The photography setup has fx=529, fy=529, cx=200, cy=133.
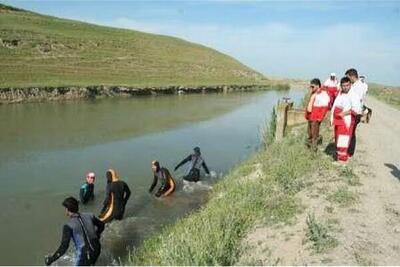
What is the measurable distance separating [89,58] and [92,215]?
5955 centimetres

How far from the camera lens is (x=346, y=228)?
8.73m

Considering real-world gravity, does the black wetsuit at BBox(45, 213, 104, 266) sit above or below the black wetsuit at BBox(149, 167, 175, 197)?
above

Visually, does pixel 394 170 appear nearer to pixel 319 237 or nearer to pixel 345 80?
pixel 345 80

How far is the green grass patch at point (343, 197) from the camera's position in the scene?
10.2 meters

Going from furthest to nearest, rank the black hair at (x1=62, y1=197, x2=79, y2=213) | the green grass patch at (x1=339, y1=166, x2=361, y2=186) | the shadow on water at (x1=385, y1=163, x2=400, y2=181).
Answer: the shadow on water at (x1=385, y1=163, x2=400, y2=181), the green grass patch at (x1=339, y1=166, x2=361, y2=186), the black hair at (x1=62, y1=197, x2=79, y2=213)

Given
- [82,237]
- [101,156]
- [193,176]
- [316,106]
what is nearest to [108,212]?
[82,237]

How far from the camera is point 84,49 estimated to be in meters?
69.6

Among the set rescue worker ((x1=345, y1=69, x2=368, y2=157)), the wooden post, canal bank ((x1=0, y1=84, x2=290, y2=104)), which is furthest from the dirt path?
canal bank ((x1=0, y1=84, x2=290, y2=104))

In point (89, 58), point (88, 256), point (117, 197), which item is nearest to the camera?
point (88, 256)

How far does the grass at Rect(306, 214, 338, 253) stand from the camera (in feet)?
25.9

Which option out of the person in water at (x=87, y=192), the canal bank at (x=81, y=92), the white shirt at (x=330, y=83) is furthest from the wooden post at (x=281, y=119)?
the canal bank at (x=81, y=92)

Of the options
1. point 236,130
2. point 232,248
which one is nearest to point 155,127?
point 236,130

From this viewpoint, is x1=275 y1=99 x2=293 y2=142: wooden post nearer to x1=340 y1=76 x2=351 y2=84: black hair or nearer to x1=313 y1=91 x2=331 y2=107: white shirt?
x1=313 y1=91 x2=331 y2=107: white shirt

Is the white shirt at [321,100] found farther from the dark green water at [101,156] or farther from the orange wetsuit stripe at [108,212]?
the orange wetsuit stripe at [108,212]
